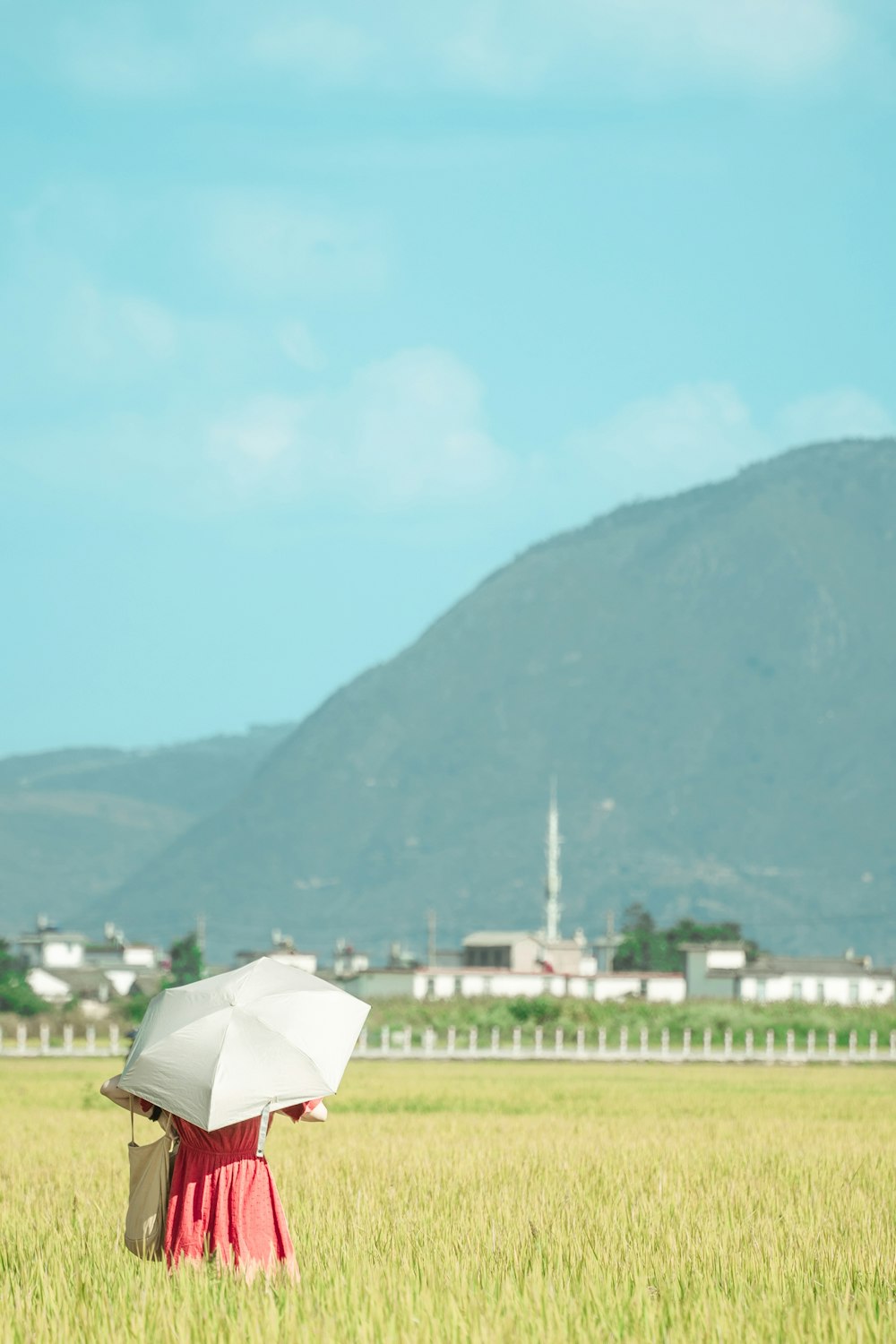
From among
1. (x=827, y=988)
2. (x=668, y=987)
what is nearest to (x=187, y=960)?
(x=668, y=987)

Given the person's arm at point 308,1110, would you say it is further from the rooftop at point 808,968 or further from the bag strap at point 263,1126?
the rooftop at point 808,968

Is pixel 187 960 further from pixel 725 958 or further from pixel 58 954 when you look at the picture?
pixel 725 958

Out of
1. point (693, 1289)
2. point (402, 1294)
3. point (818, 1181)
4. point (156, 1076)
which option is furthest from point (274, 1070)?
point (818, 1181)

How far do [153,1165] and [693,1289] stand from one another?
8.46 ft

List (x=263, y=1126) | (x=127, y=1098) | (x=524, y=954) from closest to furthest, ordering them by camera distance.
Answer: (x=263, y=1126) → (x=127, y=1098) → (x=524, y=954)

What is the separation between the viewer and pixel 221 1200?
943 centimetres

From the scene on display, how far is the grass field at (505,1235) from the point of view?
8.57m

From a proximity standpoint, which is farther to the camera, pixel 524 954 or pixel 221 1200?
pixel 524 954

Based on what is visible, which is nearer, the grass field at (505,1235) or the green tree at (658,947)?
the grass field at (505,1235)

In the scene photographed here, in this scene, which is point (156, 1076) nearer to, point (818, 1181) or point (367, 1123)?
point (818, 1181)

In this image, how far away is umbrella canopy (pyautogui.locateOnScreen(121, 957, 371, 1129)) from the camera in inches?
361

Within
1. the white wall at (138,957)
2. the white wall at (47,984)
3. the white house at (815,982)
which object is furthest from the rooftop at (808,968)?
the white wall at (138,957)

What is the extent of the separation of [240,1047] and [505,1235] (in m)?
3.74

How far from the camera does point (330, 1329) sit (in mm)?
8359
